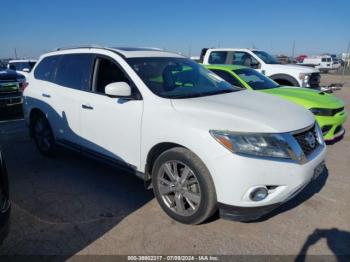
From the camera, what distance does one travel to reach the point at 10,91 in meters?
10.1

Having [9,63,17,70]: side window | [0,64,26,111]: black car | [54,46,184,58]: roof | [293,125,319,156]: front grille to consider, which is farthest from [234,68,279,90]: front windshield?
[9,63,17,70]: side window

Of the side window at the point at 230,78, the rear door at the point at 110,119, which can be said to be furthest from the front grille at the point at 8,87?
the rear door at the point at 110,119

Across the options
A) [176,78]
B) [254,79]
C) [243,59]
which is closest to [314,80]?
[243,59]

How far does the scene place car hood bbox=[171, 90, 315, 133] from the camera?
2.92 m

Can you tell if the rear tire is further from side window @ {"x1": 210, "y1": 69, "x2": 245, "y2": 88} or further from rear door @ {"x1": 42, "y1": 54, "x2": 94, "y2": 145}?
side window @ {"x1": 210, "y1": 69, "x2": 245, "y2": 88}

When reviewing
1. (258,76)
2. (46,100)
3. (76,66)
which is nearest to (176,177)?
(76,66)

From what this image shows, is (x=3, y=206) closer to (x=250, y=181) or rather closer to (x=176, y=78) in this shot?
(x=250, y=181)

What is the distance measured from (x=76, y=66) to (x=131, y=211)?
7.46 ft

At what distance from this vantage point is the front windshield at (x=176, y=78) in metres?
3.66

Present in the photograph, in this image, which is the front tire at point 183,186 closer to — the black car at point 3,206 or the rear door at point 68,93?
the black car at point 3,206

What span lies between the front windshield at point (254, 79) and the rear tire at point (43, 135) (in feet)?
13.4

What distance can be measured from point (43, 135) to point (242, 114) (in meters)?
3.72

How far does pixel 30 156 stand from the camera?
5.56 m

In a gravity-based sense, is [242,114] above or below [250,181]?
above
